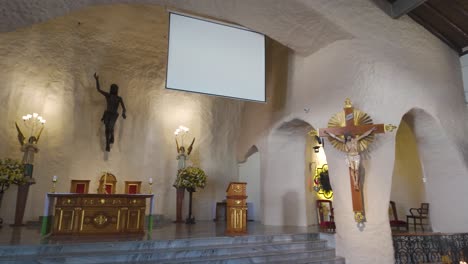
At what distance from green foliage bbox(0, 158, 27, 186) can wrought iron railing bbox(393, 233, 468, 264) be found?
23.4 feet

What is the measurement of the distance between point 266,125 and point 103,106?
167 inches

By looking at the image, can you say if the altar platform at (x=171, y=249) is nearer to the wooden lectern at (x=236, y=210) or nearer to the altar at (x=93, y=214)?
the altar at (x=93, y=214)

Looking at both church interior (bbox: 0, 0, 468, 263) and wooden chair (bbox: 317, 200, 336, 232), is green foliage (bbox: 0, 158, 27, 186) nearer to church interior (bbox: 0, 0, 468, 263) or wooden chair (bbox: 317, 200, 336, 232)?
church interior (bbox: 0, 0, 468, 263)

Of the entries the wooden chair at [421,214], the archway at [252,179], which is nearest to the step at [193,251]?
the wooden chair at [421,214]

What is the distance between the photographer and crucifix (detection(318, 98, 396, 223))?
491cm

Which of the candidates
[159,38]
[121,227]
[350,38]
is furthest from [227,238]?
[159,38]

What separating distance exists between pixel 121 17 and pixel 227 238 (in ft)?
21.7

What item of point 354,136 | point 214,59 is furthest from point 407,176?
point 214,59

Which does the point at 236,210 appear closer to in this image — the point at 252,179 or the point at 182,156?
the point at 182,156

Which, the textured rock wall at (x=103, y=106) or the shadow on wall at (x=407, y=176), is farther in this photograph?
the shadow on wall at (x=407, y=176)

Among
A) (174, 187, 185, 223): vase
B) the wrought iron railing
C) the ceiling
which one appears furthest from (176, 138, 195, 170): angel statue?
the ceiling

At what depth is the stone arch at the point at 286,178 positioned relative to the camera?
7219mm

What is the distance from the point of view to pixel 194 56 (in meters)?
5.71

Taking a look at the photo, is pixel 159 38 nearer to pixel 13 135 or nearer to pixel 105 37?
pixel 105 37
